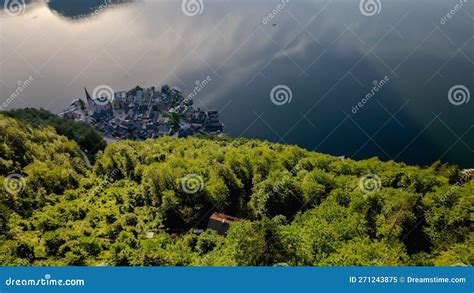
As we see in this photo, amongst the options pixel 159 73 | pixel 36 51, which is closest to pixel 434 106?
pixel 159 73

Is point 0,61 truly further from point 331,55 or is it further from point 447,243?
point 447,243
